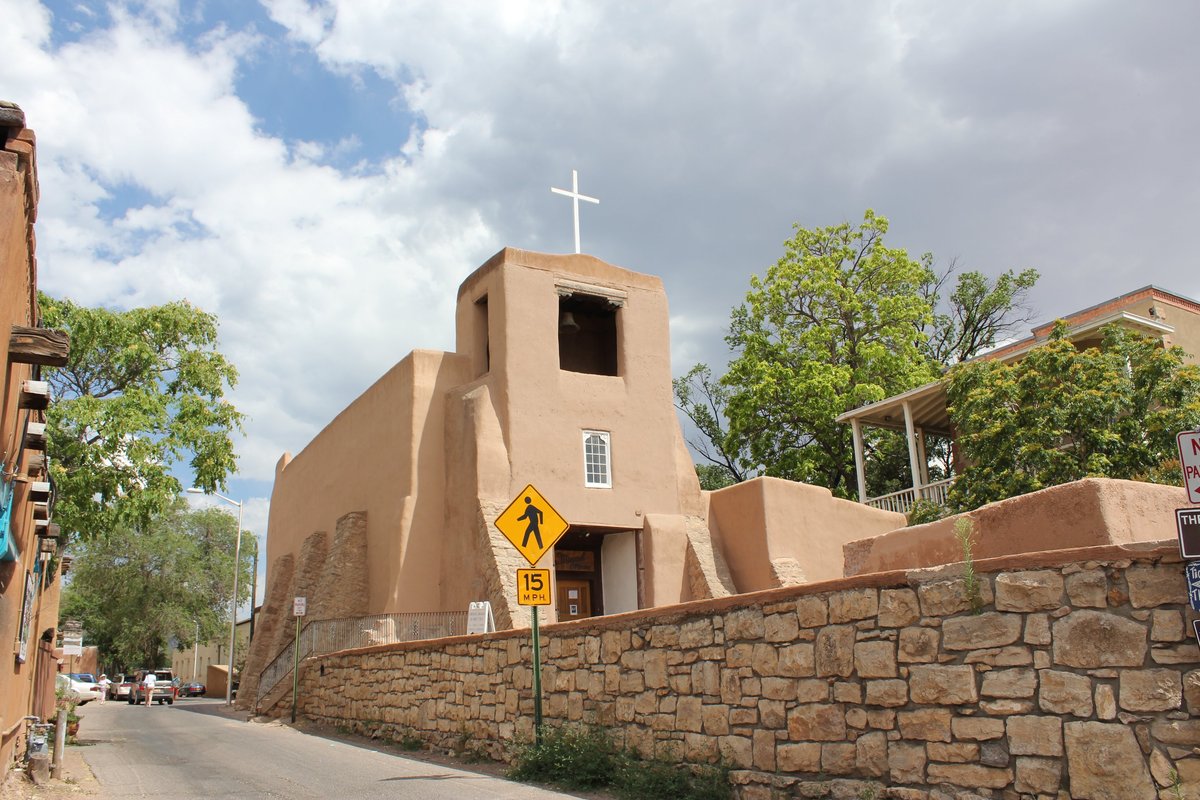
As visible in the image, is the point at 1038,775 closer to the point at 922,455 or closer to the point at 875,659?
the point at 875,659

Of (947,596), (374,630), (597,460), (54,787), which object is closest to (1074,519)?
(947,596)

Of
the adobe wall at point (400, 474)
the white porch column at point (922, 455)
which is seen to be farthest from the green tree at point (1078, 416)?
the adobe wall at point (400, 474)

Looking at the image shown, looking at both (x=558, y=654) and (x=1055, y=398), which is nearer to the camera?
(x=558, y=654)

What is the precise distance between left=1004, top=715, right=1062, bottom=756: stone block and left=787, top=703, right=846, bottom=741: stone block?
1.49 m

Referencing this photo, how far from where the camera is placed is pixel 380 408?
2447cm

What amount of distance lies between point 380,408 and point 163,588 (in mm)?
35426

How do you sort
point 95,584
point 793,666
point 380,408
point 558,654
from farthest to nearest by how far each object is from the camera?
point 95,584 → point 380,408 → point 558,654 → point 793,666

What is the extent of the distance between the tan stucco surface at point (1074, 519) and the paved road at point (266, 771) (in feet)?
16.0

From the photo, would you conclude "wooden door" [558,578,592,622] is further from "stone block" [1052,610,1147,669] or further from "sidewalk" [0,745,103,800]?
"stone block" [1052,610,1147,669]

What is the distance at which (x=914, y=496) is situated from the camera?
74.8 feet

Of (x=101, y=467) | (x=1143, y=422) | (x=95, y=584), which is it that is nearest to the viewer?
(x=1143, y=422)

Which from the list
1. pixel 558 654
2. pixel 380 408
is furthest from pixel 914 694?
pixel 380 408

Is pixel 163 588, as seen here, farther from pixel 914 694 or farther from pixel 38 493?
pixel 914 694

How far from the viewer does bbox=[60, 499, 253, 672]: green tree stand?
5203cm
